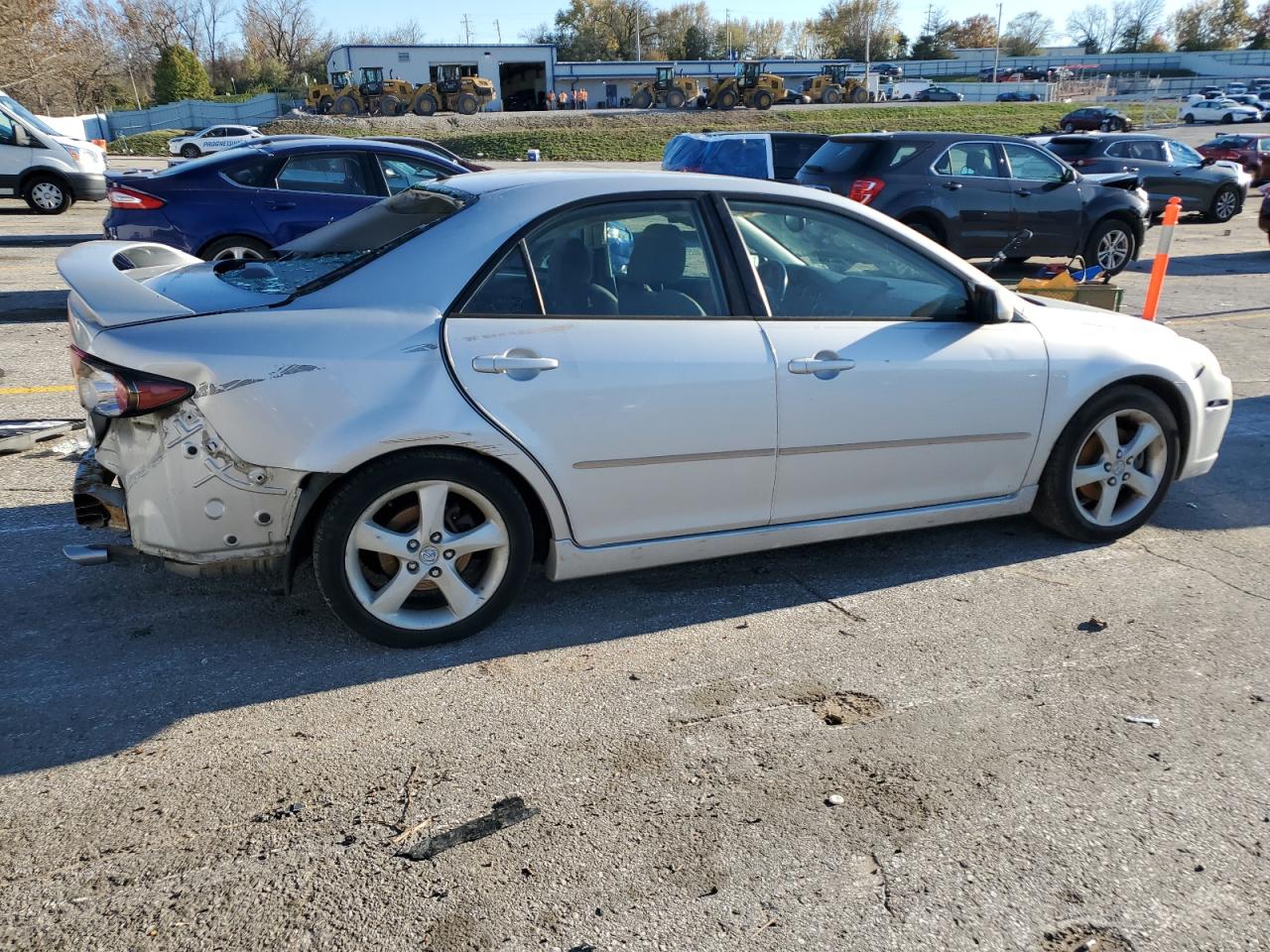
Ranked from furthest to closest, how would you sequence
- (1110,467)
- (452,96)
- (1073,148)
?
(452,96) < (1073,148) < (1110,467)

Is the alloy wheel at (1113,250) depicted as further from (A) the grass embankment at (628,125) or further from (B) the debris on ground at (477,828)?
(A) the grass embankment at (628,125)

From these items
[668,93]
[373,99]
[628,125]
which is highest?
[373,99]

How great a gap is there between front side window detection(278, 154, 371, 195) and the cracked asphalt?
584 cm

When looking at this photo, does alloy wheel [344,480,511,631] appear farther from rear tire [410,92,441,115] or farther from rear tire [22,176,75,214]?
rear tire [410,92,441,115]

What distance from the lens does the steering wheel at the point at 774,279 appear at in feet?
13.1

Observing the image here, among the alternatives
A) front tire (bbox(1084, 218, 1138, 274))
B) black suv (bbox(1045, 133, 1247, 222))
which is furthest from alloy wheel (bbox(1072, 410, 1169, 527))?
black suv (bbox(1045, 133, 1247, 222))

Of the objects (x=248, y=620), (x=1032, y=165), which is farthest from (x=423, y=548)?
(x=1032, y=165)

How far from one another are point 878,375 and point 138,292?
2732 millimetres

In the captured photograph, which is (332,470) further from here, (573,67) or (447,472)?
(573,67)

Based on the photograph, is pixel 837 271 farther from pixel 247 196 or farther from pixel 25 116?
pixel 25 116

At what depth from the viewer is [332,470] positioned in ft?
10.9

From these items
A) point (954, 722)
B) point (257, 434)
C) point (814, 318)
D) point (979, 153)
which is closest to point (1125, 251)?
point (979, 153)

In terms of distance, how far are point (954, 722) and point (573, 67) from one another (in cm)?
8244

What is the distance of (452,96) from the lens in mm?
55656
